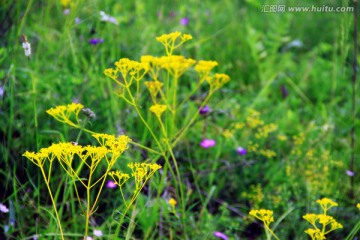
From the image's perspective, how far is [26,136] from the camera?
87.6 inches

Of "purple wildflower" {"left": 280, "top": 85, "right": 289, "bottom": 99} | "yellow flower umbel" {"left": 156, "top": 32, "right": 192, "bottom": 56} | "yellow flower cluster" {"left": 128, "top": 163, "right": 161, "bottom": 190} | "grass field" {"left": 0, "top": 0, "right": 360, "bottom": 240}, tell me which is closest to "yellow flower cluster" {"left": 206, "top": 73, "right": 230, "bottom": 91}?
"grass field" {"left": 0, "top": 0, "right": 360, "bottom": 240}

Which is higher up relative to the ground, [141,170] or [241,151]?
[141,170]

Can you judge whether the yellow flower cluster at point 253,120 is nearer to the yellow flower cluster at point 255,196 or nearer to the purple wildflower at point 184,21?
the yellow flower cluster at point 255,196

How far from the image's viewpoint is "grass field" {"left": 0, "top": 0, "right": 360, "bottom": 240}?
6.17ft

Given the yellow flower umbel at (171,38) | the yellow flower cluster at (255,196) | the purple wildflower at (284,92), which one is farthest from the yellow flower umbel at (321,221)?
the purple wildflower at (284,92)

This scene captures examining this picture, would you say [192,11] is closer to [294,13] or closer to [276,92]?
[276,92]

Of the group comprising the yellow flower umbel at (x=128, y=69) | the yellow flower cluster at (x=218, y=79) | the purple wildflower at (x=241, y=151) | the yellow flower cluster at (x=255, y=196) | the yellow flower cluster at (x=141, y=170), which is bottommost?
the yellow flower cluster at (x=255, y=196)

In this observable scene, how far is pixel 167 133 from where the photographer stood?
1850 mm

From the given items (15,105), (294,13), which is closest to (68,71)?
(15,105)

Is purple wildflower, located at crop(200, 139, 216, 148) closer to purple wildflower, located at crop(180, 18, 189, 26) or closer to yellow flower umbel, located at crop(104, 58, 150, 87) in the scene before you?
yellow flower umbel, located at crop(104, 58, 150, 87)

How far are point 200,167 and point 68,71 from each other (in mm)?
814

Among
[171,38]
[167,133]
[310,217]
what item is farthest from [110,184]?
[310,217]

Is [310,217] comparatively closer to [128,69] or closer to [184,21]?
[128,69]

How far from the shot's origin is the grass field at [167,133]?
188cm
